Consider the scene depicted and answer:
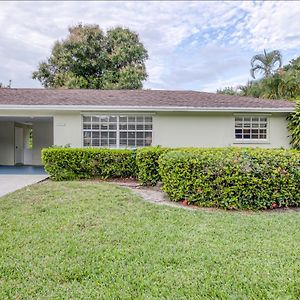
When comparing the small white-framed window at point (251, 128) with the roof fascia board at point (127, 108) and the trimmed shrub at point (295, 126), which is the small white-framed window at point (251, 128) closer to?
the roof fascia board at point (127, 108)

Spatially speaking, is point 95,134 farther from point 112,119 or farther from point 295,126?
point 295,126

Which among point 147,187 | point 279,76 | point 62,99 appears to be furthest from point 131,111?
point 279,76

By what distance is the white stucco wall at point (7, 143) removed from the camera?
1692 cm

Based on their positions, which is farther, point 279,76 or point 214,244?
point 279,76

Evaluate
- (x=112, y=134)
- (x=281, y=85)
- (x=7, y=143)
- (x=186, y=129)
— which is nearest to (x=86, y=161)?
(x=112, y=134)

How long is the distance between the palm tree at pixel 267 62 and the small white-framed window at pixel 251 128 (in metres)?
14.1

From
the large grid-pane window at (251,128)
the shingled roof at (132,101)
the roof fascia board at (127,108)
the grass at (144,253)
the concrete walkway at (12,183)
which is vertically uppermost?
the shingled roof at (132,101)

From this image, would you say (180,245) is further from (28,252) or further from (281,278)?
(28,252)

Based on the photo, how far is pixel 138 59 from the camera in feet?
90.7

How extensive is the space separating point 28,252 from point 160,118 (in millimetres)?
9377

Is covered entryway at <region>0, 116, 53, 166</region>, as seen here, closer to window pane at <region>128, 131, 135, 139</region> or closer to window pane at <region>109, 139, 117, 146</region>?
window pane at <region>109, 139, 117, 146</region>

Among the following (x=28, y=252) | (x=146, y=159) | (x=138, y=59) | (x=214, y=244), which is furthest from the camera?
(x=138, y=59)

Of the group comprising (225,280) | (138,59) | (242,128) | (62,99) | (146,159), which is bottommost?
(225,280)

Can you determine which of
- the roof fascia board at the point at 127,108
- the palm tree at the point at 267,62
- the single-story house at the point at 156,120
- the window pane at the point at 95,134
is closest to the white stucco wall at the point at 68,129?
the single-story house at the point at 156,120
